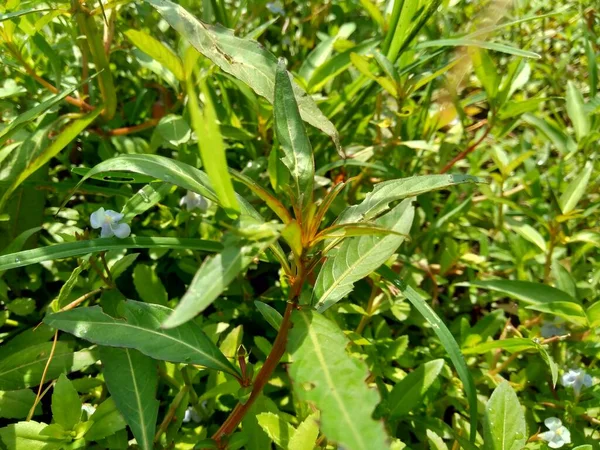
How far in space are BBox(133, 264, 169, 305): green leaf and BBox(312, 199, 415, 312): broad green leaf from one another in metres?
0.55

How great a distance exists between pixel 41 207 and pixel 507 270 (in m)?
1.55

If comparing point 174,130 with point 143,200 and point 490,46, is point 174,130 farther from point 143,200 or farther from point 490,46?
point 490,46

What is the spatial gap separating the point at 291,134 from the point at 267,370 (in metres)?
0.45

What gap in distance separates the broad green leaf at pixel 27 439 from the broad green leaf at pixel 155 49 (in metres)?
0.89

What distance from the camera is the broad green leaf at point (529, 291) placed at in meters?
1.54

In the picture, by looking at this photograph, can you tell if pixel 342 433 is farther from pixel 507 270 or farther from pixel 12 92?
pixel 12 92

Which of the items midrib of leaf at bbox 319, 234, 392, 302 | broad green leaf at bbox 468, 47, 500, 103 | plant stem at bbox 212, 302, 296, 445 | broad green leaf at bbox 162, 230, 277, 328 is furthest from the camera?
broad green leaf at bbox 468, 47, 500, 103

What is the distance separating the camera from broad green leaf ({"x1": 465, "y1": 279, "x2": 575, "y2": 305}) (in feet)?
5.05

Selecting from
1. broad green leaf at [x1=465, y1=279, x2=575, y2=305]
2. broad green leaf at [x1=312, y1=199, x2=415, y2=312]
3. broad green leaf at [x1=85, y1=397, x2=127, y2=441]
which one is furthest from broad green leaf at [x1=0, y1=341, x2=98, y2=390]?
broad green leaf at [x1=465, y1=279, x2=575, y2=305]

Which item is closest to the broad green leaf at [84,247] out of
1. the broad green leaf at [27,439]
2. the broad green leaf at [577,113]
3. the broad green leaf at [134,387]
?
the broad green leaf at [134,387]

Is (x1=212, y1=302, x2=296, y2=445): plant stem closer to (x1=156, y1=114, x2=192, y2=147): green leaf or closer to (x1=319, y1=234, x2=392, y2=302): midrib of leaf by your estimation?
(x1=319, y1=234, x2=392, y2=302): midrib of leaf

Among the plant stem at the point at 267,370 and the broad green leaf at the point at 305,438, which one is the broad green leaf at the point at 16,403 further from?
the broad green leaf at the point at 305,438

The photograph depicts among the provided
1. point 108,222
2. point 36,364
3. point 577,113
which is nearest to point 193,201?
point 108,222

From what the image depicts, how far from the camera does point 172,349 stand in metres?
1.07
